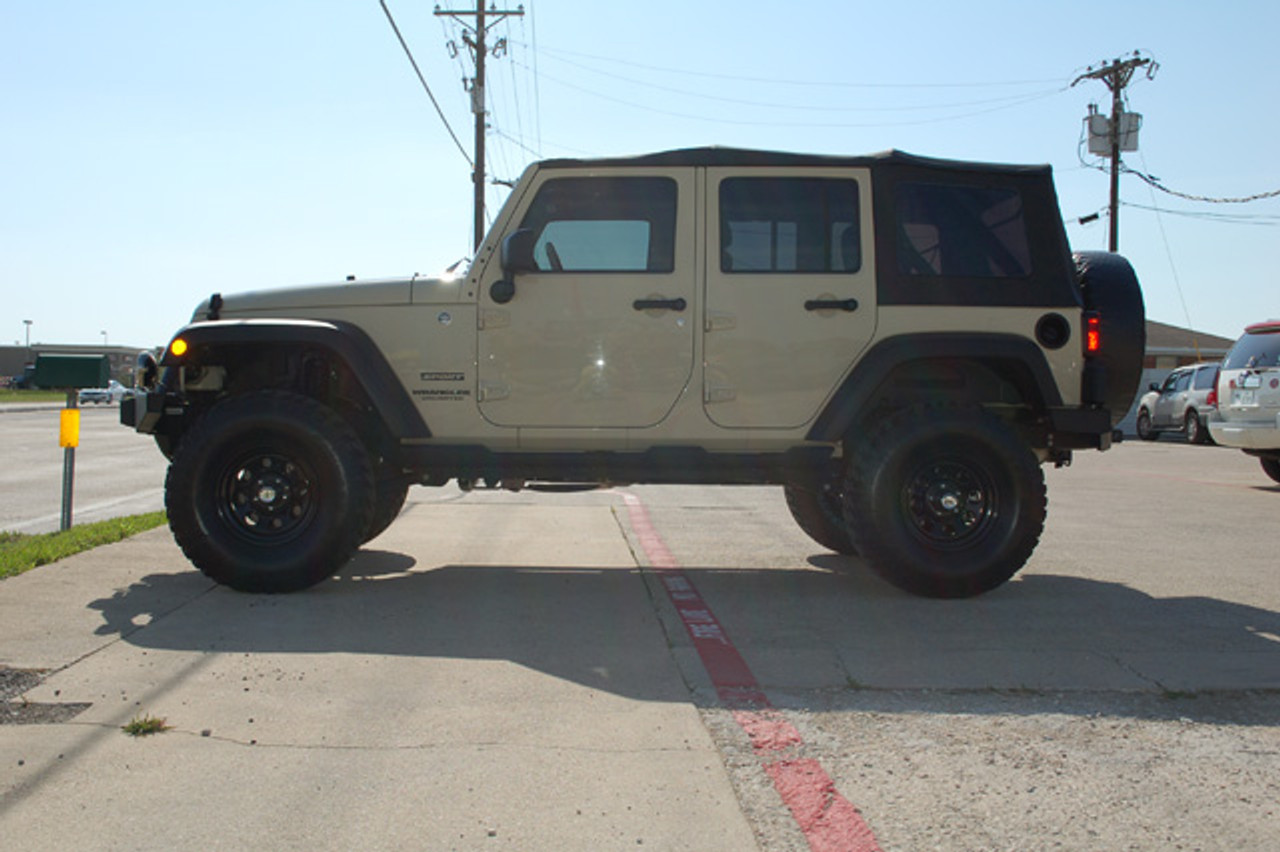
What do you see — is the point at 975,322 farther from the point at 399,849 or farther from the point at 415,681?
the point at 399,849

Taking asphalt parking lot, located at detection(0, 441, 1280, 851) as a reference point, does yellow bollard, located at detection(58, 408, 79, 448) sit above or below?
above

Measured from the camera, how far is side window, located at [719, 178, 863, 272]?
5973 mm

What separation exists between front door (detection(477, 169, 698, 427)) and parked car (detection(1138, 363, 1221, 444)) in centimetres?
2030

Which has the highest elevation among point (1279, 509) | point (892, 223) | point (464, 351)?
point (892, 223)

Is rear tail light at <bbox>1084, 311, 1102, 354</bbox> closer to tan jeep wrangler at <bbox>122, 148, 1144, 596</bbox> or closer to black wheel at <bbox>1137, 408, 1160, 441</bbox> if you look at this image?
tan jeep wrangler at <bbox>122, 148, 1144, 596</bbox>

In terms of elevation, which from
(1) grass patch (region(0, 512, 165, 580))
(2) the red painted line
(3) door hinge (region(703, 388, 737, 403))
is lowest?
(2) the red painted line

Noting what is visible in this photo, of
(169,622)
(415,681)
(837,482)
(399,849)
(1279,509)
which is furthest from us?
(1279,509)

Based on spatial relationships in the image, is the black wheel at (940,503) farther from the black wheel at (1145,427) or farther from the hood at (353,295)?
the black wheel at (1145,427)

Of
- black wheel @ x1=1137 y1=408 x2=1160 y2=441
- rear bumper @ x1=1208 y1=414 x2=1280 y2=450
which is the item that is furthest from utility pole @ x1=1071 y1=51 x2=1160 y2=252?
rear bumper @ x1=1208 y1=414 x2=1280 y2=450

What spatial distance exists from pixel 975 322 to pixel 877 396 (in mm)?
668

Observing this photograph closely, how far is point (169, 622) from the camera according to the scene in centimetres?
513

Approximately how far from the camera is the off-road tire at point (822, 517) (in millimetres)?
7078

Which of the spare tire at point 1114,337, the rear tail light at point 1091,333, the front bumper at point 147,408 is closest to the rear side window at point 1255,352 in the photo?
the spare tire at point 1114,337

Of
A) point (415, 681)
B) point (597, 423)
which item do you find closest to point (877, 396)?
point (597, 423)
